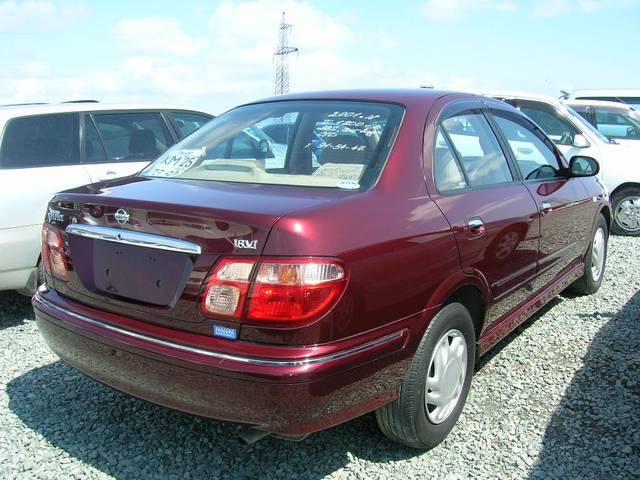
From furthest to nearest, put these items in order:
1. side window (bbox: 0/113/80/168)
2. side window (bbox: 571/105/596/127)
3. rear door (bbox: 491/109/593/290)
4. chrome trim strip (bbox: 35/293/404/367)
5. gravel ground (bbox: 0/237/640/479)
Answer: side window (bbox: 571/105/596/127), side window (bbox: 0/113/80/168), rear door (bbox: 491/109/593/290), gravel ground (bbox: 0/237/640/479), chrome trim strip (bbox: 35/293/404/367)

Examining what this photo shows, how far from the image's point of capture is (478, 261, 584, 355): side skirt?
309cm

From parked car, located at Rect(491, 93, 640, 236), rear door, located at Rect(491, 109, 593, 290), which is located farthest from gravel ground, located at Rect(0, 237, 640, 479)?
parked car, located at Rect(491, 93, 640, 236)

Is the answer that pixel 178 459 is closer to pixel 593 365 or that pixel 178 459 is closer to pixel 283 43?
pixel 593 365

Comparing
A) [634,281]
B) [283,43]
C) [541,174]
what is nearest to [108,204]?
[541,174]

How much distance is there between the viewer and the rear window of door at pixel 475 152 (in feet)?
9.76

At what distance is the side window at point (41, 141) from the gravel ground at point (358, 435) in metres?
1.52

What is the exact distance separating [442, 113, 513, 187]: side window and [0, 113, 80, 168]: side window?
124 inches

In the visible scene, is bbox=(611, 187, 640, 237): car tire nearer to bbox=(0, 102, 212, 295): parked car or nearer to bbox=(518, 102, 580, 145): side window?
bbox=(518, 102, 580, 145): side window

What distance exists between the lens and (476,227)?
2791mm

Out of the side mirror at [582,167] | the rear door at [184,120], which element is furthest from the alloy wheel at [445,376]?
the rear door at [184,120]

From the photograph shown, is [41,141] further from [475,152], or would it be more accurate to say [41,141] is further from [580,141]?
[580,141]

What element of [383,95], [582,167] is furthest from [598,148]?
[383,95]

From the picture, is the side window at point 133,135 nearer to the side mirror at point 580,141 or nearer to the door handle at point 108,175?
the door handle at point 108,175

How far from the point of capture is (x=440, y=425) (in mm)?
2709
